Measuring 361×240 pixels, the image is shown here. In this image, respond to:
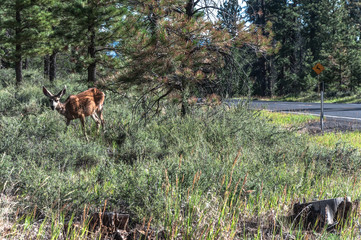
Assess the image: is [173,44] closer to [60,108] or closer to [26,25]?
[60,108]

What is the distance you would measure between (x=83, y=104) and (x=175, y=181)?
424 cm

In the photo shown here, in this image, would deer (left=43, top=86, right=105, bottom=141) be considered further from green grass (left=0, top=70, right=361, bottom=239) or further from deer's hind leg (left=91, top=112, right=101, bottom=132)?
green grass (left=0, top=70, right=361, bottom=239)

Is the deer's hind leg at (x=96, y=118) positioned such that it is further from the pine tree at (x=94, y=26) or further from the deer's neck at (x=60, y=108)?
the pine tree at (x=94, y=26)

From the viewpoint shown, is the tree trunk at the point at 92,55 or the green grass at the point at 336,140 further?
the tree trunk at the point at 92,55

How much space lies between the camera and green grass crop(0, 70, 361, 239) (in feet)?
8.28

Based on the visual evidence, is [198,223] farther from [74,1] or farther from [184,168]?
[74,1]

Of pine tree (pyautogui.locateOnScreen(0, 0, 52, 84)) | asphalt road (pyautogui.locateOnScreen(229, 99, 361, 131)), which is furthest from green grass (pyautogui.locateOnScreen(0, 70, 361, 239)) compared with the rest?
pine tree (pyautogui.locateOnScreen(0, 0, 52, 84))

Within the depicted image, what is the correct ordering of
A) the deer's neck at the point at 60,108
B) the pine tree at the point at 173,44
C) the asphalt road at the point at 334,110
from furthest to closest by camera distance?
the asphalt road at the point at 334,110
the deer's neck at the point at 60,108
the pine tree at the point at 173,44

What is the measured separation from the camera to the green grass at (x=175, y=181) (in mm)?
2523

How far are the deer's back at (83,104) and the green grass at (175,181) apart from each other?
40cm

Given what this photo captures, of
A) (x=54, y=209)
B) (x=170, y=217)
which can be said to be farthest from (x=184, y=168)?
(x=54, y=209)

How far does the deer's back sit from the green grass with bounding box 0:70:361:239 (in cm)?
40

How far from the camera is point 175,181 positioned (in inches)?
130

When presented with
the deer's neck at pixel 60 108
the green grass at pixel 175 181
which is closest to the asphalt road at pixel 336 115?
the green grass at pixel 175 181
